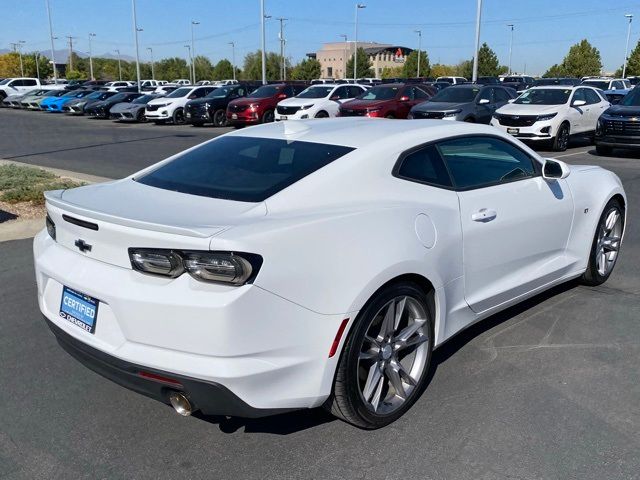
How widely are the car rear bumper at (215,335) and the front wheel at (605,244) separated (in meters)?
3.24

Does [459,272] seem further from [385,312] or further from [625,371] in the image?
[625,371]

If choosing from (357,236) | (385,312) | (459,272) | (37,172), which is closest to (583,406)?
(459,272)

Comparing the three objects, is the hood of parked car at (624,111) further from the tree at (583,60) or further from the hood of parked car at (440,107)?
the tree at (583,60)

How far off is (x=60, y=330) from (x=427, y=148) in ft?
7.41

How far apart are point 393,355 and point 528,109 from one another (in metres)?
14.6

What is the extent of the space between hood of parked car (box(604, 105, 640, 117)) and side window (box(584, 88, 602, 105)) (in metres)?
2.84

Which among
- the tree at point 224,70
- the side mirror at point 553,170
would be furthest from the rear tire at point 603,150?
the tree at point 224,70

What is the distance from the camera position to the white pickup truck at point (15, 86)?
46.3m

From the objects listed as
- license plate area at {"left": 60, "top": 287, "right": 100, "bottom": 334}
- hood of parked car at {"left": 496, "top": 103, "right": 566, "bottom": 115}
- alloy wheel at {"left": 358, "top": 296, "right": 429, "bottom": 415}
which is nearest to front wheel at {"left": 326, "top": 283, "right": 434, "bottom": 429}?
alloy wheel at {"left": 358, "top": 296, "right": 429, "bottom": 415}

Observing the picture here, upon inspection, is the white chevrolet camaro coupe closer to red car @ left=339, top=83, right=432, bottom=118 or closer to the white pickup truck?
red car @ left=339, top=83, right=432, bottom=118

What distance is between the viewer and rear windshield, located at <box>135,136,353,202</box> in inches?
130

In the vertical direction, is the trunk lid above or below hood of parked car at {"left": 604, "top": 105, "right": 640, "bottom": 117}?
above

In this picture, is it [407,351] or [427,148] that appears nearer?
[407,351]

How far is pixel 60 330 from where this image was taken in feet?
10.4
